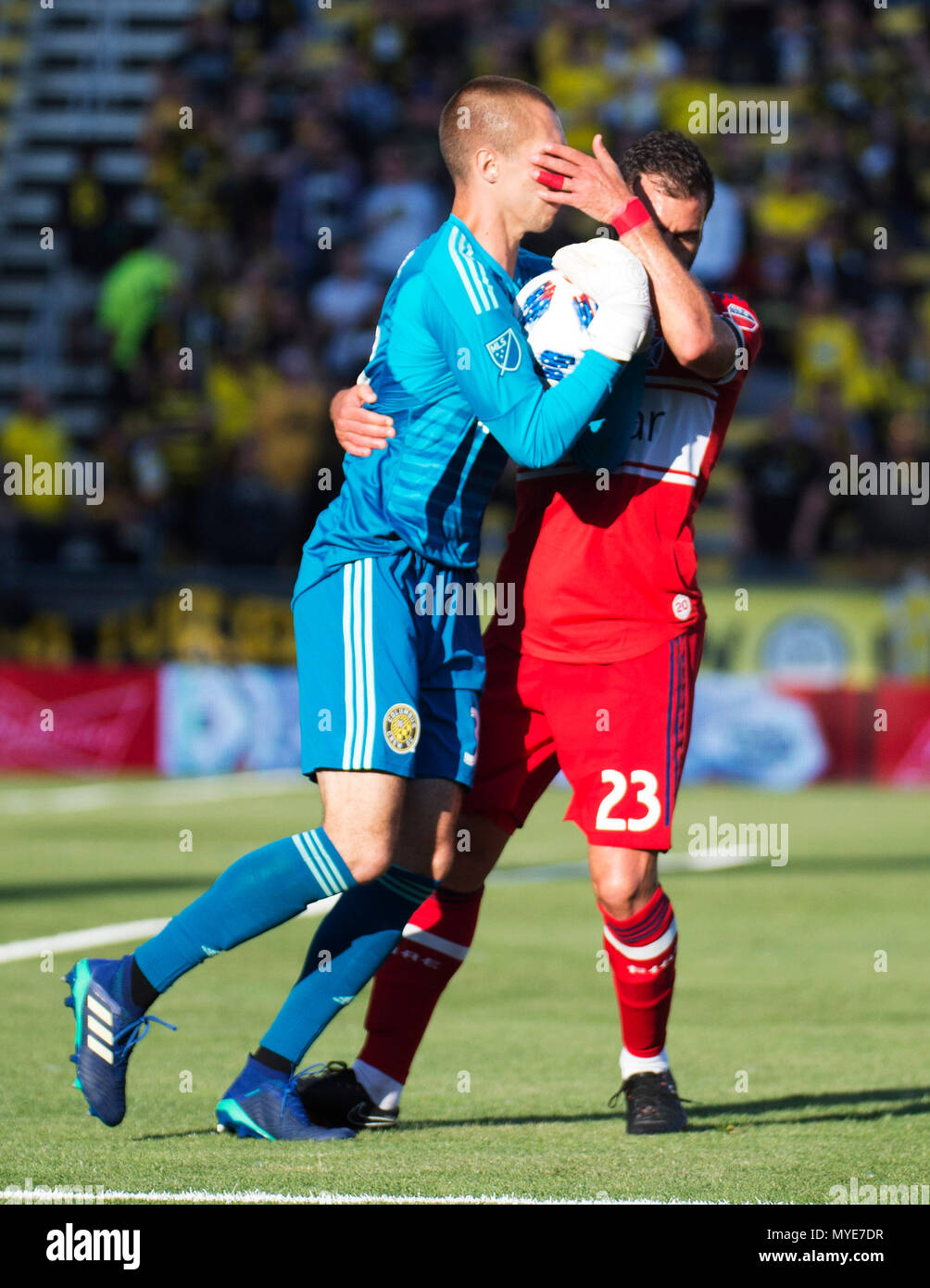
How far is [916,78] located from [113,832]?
12686 millimetres

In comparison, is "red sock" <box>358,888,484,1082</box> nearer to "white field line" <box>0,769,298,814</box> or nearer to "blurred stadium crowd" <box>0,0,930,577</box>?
"white field line" <box>0,769,298,814</box>

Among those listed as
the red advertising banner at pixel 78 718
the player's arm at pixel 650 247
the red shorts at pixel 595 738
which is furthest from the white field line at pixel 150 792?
the player's arm at pixel 650 247

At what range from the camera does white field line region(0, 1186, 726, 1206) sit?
382 cm

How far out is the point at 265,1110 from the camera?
4.57 m

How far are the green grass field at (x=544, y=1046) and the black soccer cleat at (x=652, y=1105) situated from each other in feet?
0.18

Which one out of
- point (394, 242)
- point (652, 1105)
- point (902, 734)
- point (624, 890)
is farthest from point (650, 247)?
point (394, 242)

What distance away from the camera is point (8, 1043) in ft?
19.0

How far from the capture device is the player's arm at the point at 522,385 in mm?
4320

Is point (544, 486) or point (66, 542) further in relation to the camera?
point (66, 542)

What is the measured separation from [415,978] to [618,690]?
89 centimetres

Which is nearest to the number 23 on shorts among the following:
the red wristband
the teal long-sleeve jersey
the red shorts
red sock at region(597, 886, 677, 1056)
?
the red shorts

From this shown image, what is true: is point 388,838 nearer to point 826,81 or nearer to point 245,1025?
point 245,1025

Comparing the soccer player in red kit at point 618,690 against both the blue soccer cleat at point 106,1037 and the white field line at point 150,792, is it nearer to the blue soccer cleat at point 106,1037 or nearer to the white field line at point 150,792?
the blue soccer cleat at point 106,1037
